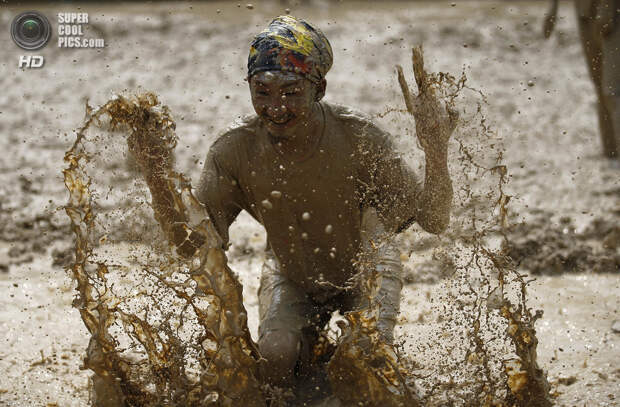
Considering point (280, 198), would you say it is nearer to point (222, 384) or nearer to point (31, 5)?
point (222, 384)

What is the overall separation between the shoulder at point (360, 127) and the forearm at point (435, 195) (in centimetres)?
27

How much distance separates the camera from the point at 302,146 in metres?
3.24

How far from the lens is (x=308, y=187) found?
3320 mm

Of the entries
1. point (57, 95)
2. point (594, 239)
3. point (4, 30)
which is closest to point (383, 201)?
point (594, 239)

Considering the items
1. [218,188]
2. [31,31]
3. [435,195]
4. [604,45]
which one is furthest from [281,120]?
[31,31]

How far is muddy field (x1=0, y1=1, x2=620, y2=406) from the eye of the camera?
4.19 metres

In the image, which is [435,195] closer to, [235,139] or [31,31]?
[235,139]

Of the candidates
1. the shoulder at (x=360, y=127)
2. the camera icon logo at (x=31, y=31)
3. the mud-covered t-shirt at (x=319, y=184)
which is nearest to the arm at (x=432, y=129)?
the mud-covered t-shirt at (x=319, y=184)

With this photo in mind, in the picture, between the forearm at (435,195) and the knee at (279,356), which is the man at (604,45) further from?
the knee at (279,356)

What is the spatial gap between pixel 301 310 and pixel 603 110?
4783 mm

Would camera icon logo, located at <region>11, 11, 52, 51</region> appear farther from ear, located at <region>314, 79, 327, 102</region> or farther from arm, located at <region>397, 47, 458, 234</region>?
arm, located at <region>397, 47, 458, 234</region>

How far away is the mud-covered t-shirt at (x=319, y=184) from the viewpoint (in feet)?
10.8

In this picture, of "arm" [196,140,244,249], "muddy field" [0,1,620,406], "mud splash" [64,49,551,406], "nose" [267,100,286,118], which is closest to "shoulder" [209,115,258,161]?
"arm" [196,140,244,249]

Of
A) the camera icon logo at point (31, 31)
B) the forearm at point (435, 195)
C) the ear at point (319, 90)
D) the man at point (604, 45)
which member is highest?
the camera icon logo at point (31, 31)
